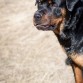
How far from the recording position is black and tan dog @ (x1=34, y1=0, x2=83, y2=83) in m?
3.26

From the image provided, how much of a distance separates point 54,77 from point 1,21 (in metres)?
2.20

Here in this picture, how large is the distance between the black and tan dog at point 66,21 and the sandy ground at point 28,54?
604mm

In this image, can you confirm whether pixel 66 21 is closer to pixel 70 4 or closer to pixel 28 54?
pixel 70 4

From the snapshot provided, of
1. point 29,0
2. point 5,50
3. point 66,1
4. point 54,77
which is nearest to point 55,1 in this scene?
point 66,1

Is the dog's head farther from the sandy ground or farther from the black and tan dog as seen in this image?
the sandy ground

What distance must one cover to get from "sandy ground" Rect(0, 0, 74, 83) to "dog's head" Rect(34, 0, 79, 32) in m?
0.98

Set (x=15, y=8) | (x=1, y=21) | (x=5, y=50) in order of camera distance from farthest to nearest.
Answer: (x=15, y=8)
(x=1, y=21)
(x=5, y=50)

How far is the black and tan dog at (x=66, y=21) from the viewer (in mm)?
3262

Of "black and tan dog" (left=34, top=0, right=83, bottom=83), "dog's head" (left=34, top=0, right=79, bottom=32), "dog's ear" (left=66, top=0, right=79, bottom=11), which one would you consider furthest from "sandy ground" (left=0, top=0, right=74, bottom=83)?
"dog's ear" (left=66, top=0, right=79, bottom=11)

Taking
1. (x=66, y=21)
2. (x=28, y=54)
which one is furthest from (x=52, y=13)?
(x=28, y=54)

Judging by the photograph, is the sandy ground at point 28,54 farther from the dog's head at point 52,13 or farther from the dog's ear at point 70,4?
the dog's ear at point 70,4

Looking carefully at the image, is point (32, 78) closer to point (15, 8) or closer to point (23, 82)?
point (23, 82)

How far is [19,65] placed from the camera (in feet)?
14.1

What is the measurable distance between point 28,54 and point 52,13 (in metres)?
1.44
